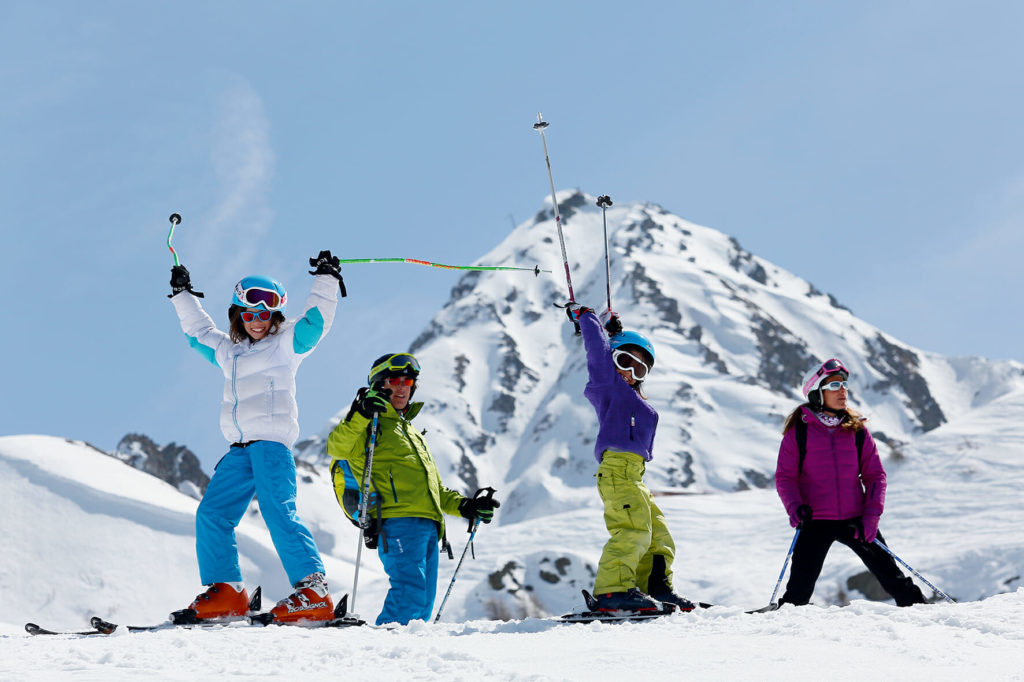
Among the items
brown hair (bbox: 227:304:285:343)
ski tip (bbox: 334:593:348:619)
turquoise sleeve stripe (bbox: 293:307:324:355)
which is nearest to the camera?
ski tip (bbox: 334:593:348:619)

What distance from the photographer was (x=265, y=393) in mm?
6125

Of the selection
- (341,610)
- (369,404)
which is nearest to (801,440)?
(369,404)

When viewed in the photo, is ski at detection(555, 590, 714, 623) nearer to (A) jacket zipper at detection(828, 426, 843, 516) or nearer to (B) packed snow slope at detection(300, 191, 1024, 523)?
(A) jacket zipper at detection(828, 426, 843, 516)

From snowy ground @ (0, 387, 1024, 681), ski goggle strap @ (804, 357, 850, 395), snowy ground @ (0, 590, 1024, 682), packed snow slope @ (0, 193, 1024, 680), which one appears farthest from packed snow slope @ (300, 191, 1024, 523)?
snowy ground @ (0, 590, 1024, 682)

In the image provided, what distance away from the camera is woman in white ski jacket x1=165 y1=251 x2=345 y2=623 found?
572 cm

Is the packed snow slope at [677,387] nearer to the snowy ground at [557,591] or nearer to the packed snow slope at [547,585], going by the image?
the packed snow slope at [547,585]

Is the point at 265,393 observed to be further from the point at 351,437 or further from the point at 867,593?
the point at 867,593

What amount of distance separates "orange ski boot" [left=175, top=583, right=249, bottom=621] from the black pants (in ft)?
10.7

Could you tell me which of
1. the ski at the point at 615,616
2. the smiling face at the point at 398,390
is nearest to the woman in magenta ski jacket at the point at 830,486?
the ski at the point at 615,616

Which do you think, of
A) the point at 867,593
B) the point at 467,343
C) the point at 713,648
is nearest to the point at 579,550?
the point at 867,593

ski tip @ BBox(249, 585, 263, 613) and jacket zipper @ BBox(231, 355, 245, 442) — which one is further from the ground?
jacket zipper @ BBox(231, 355, 245, 442)

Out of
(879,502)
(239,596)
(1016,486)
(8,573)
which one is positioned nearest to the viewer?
(239,596)

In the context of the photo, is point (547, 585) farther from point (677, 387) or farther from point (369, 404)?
point (677, 387)

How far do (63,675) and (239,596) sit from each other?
2211 mm
